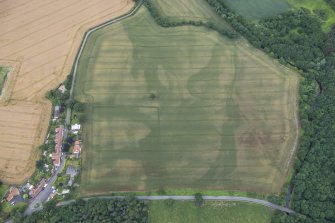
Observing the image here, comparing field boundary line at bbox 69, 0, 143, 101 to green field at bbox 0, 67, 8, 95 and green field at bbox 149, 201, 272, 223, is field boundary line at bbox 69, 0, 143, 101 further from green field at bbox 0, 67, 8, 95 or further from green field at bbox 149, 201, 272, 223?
green field at bbox 149, 201, 272, 223

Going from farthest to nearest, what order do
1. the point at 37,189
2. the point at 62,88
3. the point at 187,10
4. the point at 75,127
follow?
the point at 187,10
the point at 62,88
the point at 75,127
the point at 37,189

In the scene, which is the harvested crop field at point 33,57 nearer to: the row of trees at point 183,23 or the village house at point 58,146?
the village house at point 58,146

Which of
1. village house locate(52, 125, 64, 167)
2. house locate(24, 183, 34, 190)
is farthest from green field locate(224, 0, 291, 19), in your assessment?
house locate(24, 183, 34, 190)

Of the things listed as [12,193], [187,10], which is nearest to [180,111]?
[187,10]

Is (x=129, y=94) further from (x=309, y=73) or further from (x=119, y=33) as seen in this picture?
(x=309, y=73)

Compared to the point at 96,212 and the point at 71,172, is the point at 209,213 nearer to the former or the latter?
the point at 96,212

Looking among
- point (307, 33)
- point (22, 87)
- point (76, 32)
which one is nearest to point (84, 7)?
point (76, 32)
